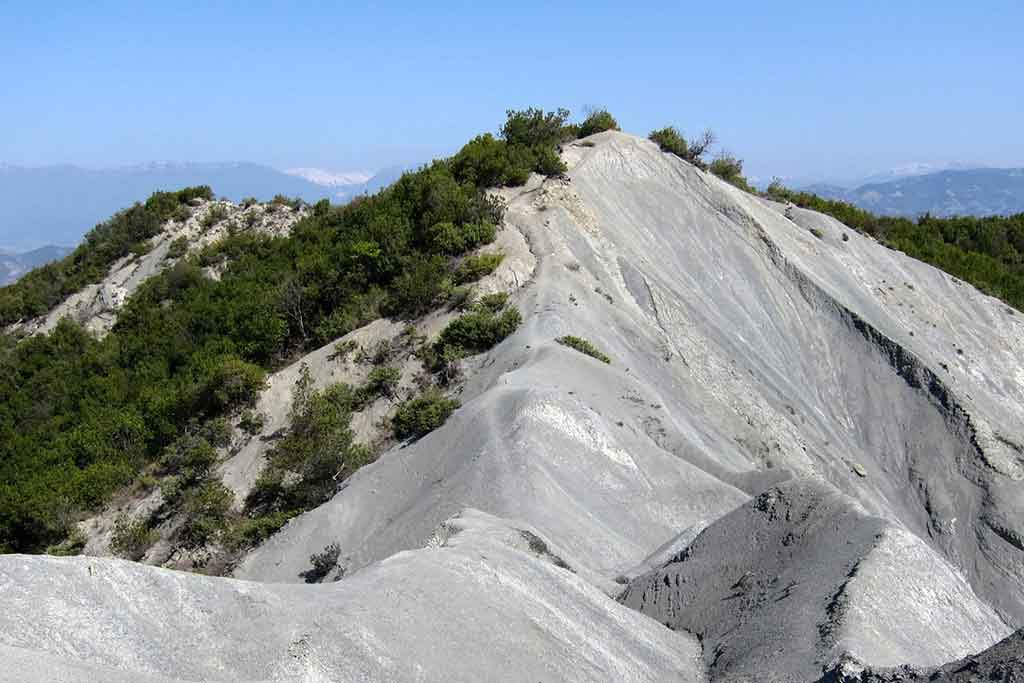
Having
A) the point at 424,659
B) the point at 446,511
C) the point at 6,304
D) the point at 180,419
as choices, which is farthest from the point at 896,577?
the point at 6,304

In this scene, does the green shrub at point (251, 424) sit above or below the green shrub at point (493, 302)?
below

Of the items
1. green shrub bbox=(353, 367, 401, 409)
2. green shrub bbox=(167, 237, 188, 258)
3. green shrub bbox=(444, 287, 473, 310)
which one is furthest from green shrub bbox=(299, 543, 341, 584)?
green shrub bbox=(167, 237, 188, 258)

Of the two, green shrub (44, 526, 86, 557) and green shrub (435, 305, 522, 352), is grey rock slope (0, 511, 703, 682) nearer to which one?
green shrub (435, 305, 522, 352)

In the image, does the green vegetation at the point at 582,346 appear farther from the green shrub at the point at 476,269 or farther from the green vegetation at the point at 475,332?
the green shrub at the point at 476,269

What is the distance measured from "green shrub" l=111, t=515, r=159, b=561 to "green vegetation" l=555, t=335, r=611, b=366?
33.4 feet

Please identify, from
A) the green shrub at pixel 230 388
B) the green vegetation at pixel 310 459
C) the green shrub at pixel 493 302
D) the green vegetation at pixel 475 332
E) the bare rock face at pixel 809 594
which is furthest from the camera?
the green shrub at pixel 493 302

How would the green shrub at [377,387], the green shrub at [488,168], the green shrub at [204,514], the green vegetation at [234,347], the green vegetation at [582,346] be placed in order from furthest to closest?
the green shrub at [488,168] → the green vegetation at [582,346] → the green shrub at [377,387] → the green vegetation at [234,347] → the green shrub at [204,514]

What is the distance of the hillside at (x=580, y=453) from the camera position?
→ 8.01 meters

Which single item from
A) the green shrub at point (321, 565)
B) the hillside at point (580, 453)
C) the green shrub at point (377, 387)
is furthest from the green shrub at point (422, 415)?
the green shrub at point (321, 565)

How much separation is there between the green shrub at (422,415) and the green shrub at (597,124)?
1870cm

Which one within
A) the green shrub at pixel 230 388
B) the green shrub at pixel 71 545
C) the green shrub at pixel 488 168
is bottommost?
the green shrub at pixel 71 545

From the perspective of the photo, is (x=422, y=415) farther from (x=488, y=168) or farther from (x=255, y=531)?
(x=488, y=168)

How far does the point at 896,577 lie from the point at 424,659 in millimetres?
5975

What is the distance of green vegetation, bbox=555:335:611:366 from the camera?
19062mm
